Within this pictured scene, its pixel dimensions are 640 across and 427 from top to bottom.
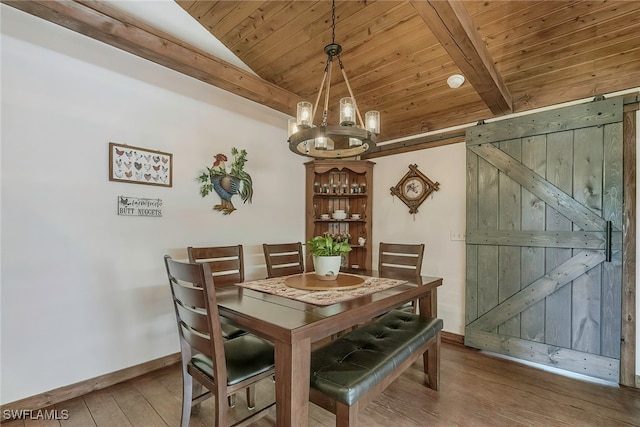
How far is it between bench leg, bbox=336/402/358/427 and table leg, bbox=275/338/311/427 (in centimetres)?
16

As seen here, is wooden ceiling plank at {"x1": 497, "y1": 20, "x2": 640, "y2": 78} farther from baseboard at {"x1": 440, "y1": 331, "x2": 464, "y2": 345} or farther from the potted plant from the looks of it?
baseboard at {"x1": 440, "y1": 331, "x2": 464, "y2": 345}

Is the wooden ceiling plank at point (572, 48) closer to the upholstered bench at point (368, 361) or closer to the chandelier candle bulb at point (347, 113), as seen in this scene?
the chandelier candle bulb at point (347, 113)

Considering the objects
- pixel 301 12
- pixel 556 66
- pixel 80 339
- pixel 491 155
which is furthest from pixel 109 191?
pixel 556 66

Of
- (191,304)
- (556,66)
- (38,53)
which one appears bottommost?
(191,304)

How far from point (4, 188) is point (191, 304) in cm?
152

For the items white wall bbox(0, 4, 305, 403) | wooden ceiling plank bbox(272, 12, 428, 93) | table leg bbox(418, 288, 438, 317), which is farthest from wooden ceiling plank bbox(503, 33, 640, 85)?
white wall bbox(0, 4, 305, 403)

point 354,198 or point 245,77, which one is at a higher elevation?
point 245,77

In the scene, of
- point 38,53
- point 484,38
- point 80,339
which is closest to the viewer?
point 38,53

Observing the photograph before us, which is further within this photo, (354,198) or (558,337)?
(354,198)

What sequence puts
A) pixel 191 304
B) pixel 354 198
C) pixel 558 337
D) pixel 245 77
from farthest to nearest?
1. pixel 354 198
2. pixel 245 77
3. pixel 558 337
4. pixel 191 304

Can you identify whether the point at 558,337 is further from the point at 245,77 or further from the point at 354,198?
the point at 245,77

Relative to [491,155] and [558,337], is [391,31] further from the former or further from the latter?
[558,337]

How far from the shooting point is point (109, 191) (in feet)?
7.29

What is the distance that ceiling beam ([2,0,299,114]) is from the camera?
180cm
